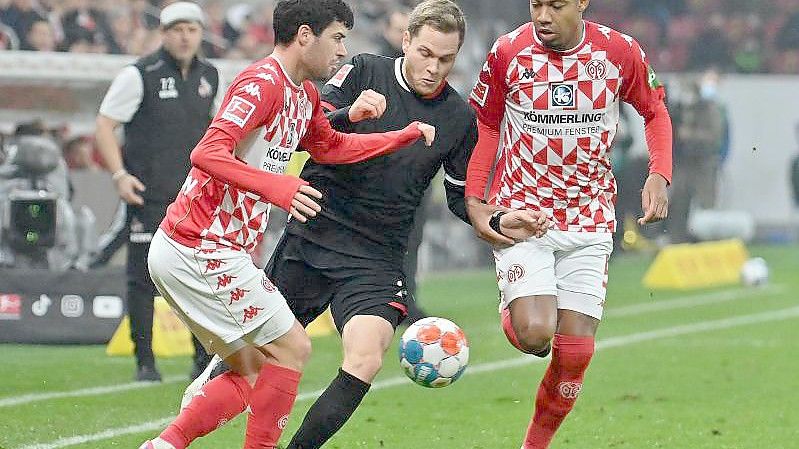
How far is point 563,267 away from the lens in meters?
6.69

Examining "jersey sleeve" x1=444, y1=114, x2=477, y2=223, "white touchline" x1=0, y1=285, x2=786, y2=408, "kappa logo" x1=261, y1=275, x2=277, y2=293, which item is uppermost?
"jersey sleeve" x1=444, y1=114, x2=477, y2=223

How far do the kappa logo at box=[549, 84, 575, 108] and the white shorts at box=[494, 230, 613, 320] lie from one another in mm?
568

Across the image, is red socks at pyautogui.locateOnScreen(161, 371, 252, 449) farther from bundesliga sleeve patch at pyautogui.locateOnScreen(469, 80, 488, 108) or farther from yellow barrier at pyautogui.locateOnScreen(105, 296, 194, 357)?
yellow barrier at pyautogui.locateOnScreen(105, 296, 194, 357)

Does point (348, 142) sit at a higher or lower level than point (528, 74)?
lower

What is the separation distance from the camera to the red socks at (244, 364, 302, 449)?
5625mm

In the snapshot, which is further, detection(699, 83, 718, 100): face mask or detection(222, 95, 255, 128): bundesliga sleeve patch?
detection(699, 83, 718, 100): face mask

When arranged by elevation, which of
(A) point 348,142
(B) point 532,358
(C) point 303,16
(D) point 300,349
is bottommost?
(B) point 532,358

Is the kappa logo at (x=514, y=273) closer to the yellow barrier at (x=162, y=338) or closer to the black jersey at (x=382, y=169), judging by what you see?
the black jersey at (x=382, y=169)

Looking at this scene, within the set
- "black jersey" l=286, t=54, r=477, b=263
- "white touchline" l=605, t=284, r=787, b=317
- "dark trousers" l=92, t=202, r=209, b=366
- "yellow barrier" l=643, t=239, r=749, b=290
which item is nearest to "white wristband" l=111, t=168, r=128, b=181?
"dark trousers" l=92, t=202, r=209, b=366

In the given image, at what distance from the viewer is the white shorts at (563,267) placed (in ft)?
21.6

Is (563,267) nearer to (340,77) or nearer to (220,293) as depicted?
(340,77)

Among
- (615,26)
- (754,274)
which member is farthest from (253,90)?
(615,26)

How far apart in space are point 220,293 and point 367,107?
3.10 ft

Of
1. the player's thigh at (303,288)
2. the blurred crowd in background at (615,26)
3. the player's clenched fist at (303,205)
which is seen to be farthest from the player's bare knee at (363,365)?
the blurred crowd in background at (615,26)
